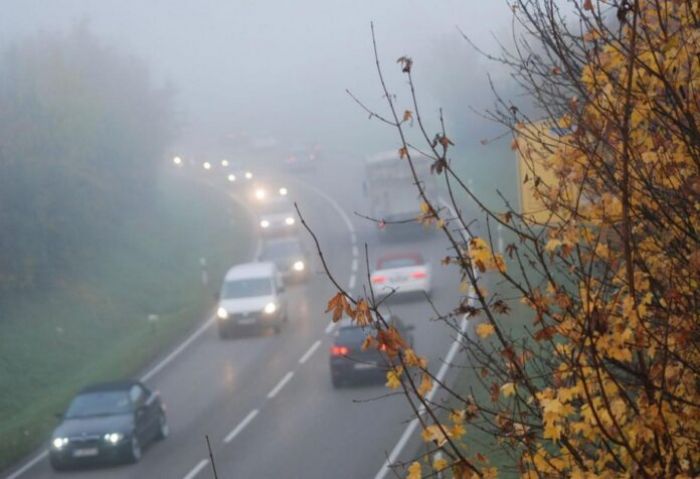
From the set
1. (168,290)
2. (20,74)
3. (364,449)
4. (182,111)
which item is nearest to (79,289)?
(168,290)

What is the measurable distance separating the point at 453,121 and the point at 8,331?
32.2 meters

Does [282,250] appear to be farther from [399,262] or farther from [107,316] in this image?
[399,262]

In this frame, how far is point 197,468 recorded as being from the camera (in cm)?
1891

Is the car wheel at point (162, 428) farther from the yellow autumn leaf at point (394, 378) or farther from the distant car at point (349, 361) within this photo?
the yellow autumn leaf at point (394, 378)

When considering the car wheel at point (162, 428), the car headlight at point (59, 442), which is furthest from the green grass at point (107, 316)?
the car wheel at point (162, 428)

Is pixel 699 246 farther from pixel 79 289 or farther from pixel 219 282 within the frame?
pixel 219 282

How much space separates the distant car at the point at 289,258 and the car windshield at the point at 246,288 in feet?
24.8

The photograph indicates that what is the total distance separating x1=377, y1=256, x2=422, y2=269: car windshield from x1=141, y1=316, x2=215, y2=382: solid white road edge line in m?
5.59

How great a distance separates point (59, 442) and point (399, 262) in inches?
645

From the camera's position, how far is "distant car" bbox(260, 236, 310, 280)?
40375 millimetres

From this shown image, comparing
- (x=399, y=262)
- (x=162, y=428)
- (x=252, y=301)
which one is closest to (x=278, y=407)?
(x=162, y=428)

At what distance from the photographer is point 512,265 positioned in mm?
27594

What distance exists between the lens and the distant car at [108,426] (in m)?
19.4

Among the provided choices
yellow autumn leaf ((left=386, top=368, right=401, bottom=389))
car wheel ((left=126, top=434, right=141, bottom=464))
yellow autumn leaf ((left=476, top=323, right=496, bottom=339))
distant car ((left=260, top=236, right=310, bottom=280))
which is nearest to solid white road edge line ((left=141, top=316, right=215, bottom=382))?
distant car ((left=260, top=236, right=310, bottom=280))
